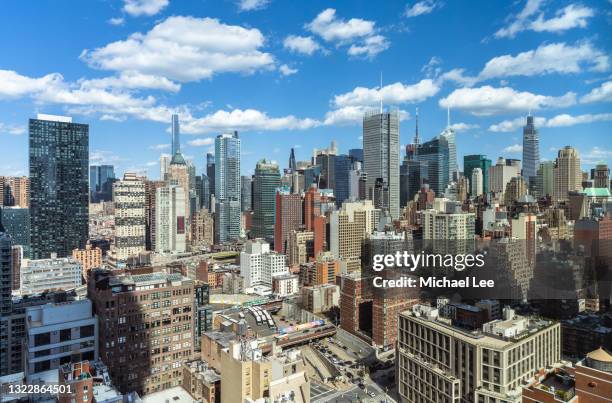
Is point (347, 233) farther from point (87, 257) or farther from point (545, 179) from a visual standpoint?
point (545, 179)

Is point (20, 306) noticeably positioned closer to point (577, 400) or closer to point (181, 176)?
point (577, 400)

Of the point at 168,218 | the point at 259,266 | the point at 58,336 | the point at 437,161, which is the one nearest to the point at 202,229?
the point at 168,218

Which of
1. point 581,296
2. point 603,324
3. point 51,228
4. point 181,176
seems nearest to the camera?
point 603,324

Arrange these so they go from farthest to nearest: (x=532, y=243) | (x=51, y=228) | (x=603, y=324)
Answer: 1. (x=51, y=228)
2. (x=532, y=243)
3. (x=603, y=324)

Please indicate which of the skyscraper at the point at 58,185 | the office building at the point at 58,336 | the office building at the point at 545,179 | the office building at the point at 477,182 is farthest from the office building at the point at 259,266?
the office building at the point at 477,182

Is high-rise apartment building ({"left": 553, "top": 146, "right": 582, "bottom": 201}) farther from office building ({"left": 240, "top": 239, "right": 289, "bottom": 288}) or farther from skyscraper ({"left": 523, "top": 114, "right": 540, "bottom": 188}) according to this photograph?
office building ({"left": 240, "top": 239, "right": 289, "bottom": 288})

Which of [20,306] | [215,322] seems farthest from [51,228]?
[215,322]
